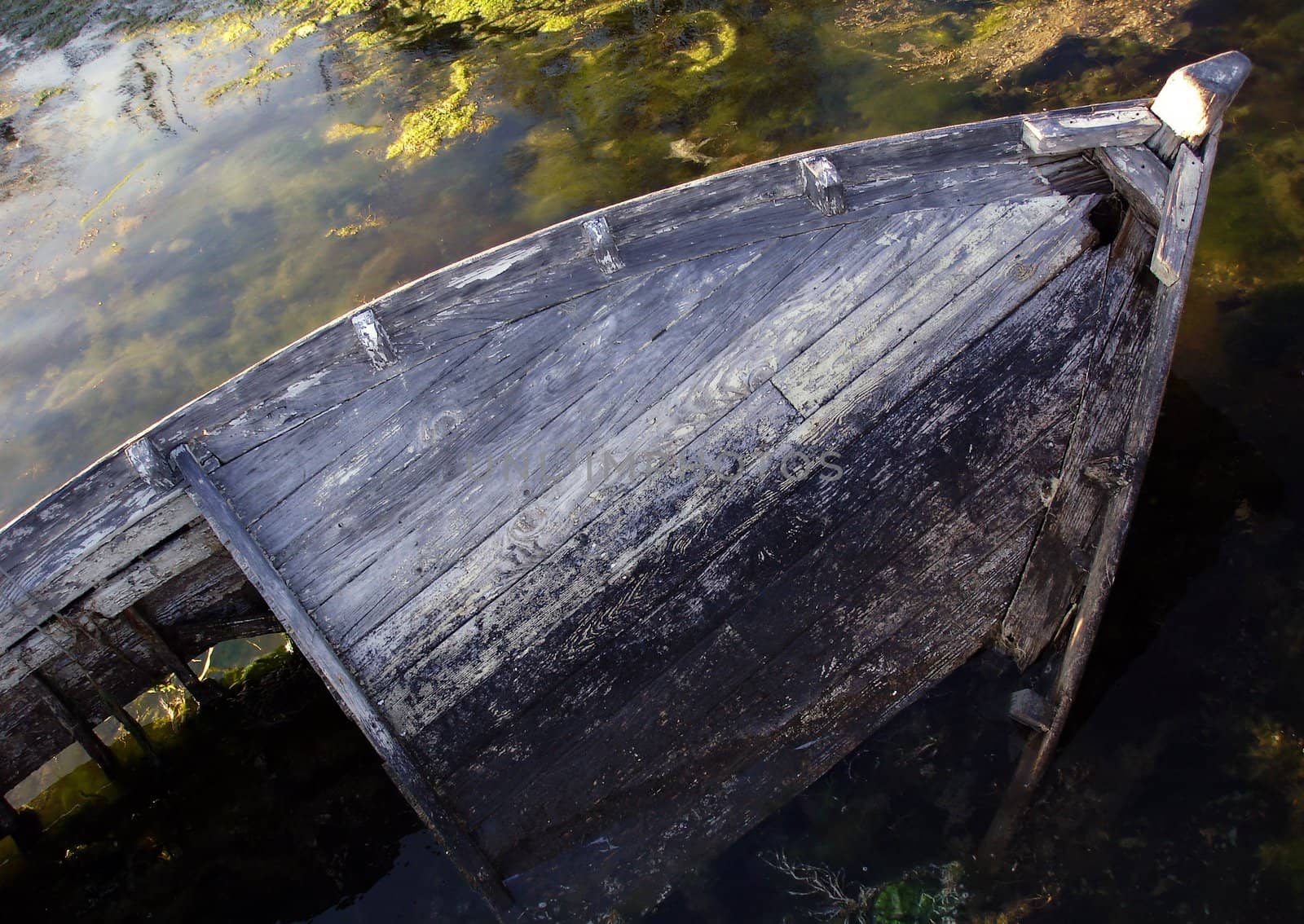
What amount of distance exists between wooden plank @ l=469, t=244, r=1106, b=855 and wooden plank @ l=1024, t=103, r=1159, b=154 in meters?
0.43

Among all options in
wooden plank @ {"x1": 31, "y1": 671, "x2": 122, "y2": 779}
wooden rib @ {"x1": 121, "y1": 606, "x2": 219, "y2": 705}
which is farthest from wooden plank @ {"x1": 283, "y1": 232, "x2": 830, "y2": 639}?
wooden plank @ {"x1": 31, "y1": 671, "x2": 122, "y2": 779}

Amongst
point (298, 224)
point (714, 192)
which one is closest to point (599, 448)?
point (714, 192)

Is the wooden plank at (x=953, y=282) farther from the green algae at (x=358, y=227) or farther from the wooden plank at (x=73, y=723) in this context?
the green algae at (x=358, y=227)

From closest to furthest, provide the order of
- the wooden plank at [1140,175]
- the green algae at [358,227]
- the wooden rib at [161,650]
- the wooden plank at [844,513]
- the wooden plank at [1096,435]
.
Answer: the wooden plank at [1140,175], the wooden plank at [844,513], the wooden plank at [1096,435], the wooden rib at [161,650], the green algae at [358,227]

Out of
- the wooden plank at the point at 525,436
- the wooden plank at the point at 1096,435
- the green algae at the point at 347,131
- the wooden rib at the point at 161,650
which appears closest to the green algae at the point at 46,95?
the green algae at the point at 347,131

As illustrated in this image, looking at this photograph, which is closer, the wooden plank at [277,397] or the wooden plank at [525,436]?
the wooden plank at [277,397]

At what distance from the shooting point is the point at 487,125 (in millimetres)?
7102

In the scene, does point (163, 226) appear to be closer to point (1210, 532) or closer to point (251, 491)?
point (251, 491)

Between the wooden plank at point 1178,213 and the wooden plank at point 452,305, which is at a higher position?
the wooden plank at point 452,305

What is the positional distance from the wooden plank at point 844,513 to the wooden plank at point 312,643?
1.06ft

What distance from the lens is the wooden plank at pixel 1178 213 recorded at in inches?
120

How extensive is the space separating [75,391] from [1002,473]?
19.7 feet

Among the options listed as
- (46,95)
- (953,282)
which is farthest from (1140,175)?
(46,95)

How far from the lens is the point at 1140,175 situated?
3135mm
